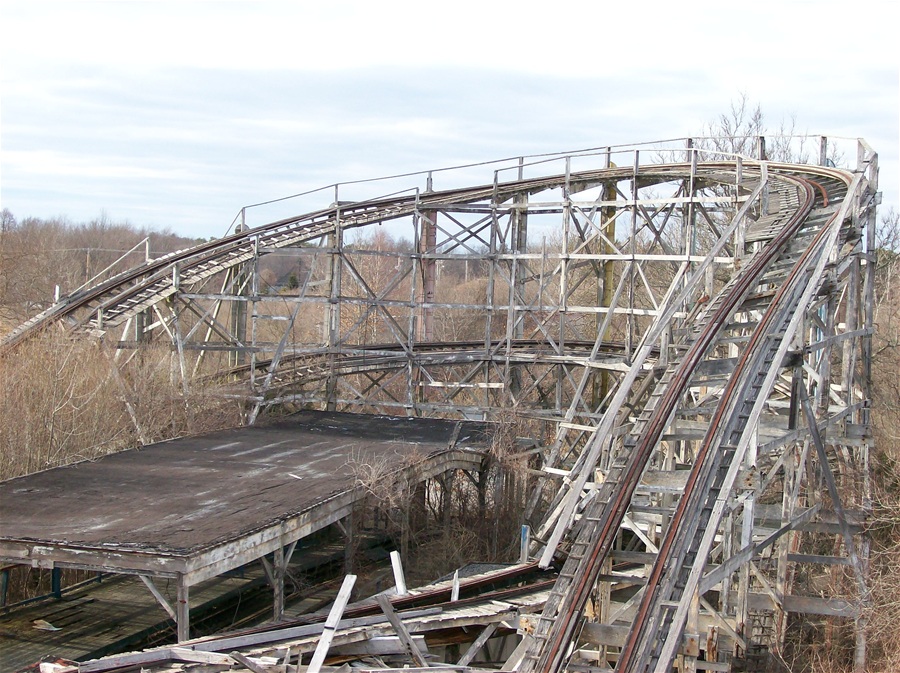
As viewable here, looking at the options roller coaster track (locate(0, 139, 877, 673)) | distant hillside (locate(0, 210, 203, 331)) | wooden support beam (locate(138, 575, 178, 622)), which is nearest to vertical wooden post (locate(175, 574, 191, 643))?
wooden support beam (locate(138, 575, 178, 622))

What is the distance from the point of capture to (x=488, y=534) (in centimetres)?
1688

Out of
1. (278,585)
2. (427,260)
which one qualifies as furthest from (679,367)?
(427,260)

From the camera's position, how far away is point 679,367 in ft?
34.6

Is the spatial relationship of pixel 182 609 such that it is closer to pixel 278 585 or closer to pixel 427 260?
pixel 278 585

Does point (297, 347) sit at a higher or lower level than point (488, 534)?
higher

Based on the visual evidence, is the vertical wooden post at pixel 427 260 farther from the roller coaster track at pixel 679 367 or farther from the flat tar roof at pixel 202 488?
the flat tar roof at pixel 202 488

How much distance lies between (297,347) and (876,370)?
13469 millimetres

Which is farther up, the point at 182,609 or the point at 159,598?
the point at 159,598

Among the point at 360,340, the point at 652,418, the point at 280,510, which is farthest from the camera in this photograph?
the point at 360,340

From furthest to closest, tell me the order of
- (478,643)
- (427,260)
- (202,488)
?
1. (427,260)
2. (202,488)
3. (478,643)

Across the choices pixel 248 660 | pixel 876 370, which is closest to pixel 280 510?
pixel 248 660

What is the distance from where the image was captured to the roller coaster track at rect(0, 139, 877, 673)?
8.40 meters

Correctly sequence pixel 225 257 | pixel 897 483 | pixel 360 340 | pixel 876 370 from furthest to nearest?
pixel 360 340
pixel 876 370
pixel 225 257
pixel 897 483

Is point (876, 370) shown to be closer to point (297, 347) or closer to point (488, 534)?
point (488, 534)
